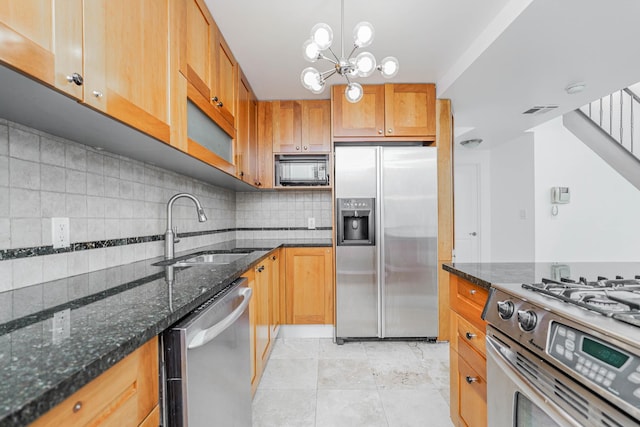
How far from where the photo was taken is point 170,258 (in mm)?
1672

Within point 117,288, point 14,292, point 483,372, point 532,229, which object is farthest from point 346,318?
point 532,229

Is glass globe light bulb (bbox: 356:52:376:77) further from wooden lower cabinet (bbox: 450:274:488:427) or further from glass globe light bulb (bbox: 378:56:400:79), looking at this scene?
wooden lower cabinet (bbox: 450:274:488:427)

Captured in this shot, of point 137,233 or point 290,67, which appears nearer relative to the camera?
point 137,233

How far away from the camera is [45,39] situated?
0.65 metres

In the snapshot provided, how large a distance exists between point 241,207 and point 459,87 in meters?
2.45

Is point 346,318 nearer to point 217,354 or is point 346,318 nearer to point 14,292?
point 217,354

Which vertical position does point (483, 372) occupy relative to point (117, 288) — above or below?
below

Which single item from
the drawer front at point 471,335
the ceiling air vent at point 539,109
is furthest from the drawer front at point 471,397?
the ceiling air vent at point 539,109

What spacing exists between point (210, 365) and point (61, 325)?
1.45 ft

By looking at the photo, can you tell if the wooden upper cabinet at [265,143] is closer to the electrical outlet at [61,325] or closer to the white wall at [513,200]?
the electrical outlet at [61,325]

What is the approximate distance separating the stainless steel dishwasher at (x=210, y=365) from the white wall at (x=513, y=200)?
14.0 ft

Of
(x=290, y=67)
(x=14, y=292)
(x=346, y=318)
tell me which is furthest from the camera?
(x=346, y=318)

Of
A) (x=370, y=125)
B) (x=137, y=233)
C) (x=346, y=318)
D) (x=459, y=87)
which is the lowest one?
(x=346, y=318)

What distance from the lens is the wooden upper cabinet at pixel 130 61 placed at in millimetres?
799
